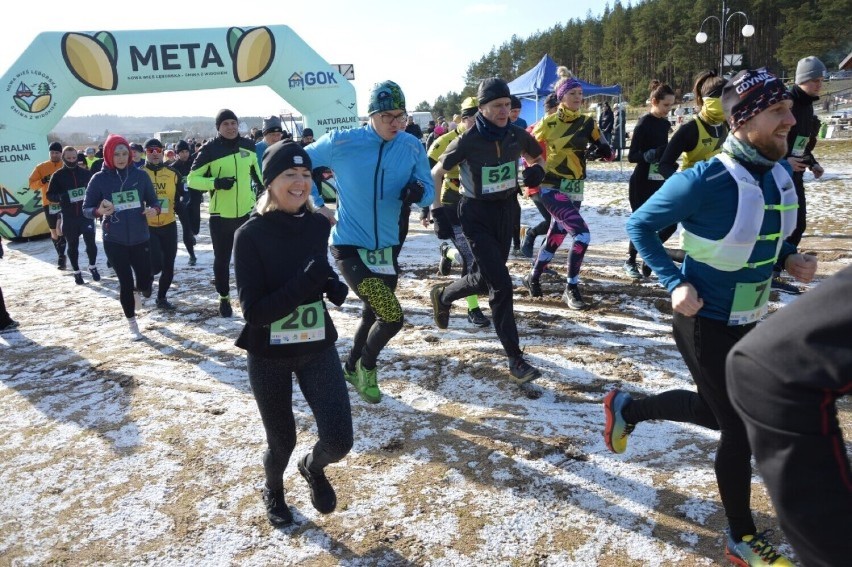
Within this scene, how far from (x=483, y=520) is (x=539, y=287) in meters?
4.02

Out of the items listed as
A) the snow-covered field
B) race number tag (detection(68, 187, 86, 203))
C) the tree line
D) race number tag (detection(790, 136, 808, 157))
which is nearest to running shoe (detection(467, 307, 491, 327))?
the snow-covered field

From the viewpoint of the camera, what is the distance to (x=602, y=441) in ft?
12.2

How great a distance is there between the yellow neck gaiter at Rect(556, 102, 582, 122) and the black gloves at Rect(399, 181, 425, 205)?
109 inches

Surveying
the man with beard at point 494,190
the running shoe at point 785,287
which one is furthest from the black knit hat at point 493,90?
the running shoe at point 785,287

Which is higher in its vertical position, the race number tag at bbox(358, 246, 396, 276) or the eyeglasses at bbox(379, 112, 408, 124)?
the eyeglasses at bbox(379, 112, 408, 124)

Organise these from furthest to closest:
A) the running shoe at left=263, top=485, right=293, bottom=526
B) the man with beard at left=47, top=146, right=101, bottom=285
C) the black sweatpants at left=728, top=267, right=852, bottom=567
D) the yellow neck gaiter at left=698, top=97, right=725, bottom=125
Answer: the man with beard at left=47, top=146, right=101, bottom=285 → the yellow neck gaiter at left=698, top=97, right=725, bottom=125 → the running shoe at left=263, top=485, right=293, bottom=526 → the black sweatpants at left=728, top=267, right=852, bottom=567

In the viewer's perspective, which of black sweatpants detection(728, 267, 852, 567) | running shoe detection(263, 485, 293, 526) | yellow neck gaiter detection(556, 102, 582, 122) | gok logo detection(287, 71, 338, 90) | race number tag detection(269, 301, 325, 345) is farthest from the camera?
gok logo detection(287, 71, 338, 90)

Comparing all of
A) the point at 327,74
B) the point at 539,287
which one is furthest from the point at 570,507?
the point at 327,74

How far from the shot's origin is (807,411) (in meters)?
1.06

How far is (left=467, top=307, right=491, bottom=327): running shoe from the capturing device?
6023 millimetres

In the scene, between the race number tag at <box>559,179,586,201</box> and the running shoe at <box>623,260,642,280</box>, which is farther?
the running shoe at <box>623,260,642,280</box>

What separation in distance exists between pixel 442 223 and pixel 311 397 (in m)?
3.72

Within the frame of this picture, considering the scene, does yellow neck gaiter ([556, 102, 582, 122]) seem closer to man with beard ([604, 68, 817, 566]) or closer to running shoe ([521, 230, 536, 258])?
running shoe ([521, 230, 536, 258])

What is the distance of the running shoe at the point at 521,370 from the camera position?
4480 mm
